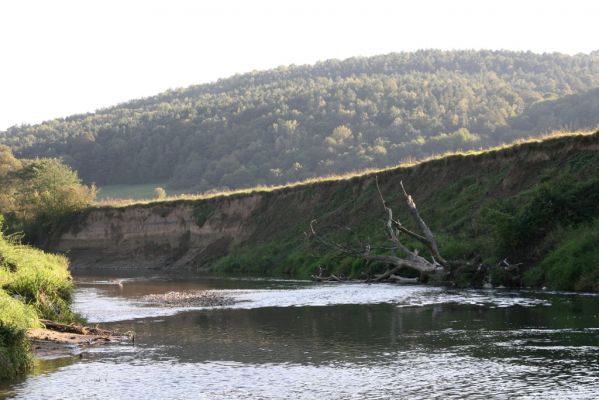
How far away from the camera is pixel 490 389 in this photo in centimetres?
1512

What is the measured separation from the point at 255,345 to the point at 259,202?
176ft

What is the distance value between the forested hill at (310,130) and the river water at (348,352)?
284 ft

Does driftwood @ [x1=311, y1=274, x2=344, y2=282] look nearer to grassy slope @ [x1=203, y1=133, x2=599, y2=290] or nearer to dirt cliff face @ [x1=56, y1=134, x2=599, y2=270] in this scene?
grassy slope @ [x1=203, y1=133, x2=599, y2=290]

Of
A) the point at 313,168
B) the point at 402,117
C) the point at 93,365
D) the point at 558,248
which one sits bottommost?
the point at 93,365

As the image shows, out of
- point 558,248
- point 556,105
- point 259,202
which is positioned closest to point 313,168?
point 556,105

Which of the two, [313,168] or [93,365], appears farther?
[313,168]

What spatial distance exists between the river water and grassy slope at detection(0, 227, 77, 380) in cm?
Result: 63

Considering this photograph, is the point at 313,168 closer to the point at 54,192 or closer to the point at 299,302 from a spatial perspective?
the point at 54,192

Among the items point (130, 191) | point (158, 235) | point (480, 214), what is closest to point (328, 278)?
point (480, 214)

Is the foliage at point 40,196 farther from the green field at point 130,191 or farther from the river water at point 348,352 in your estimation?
the river water at point 348,352

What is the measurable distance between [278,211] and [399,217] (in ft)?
64.8

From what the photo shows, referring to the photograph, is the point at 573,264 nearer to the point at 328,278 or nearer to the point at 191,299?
the point at 328,278

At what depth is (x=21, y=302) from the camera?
20.0 metres

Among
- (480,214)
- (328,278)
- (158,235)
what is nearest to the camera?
(480,214)
